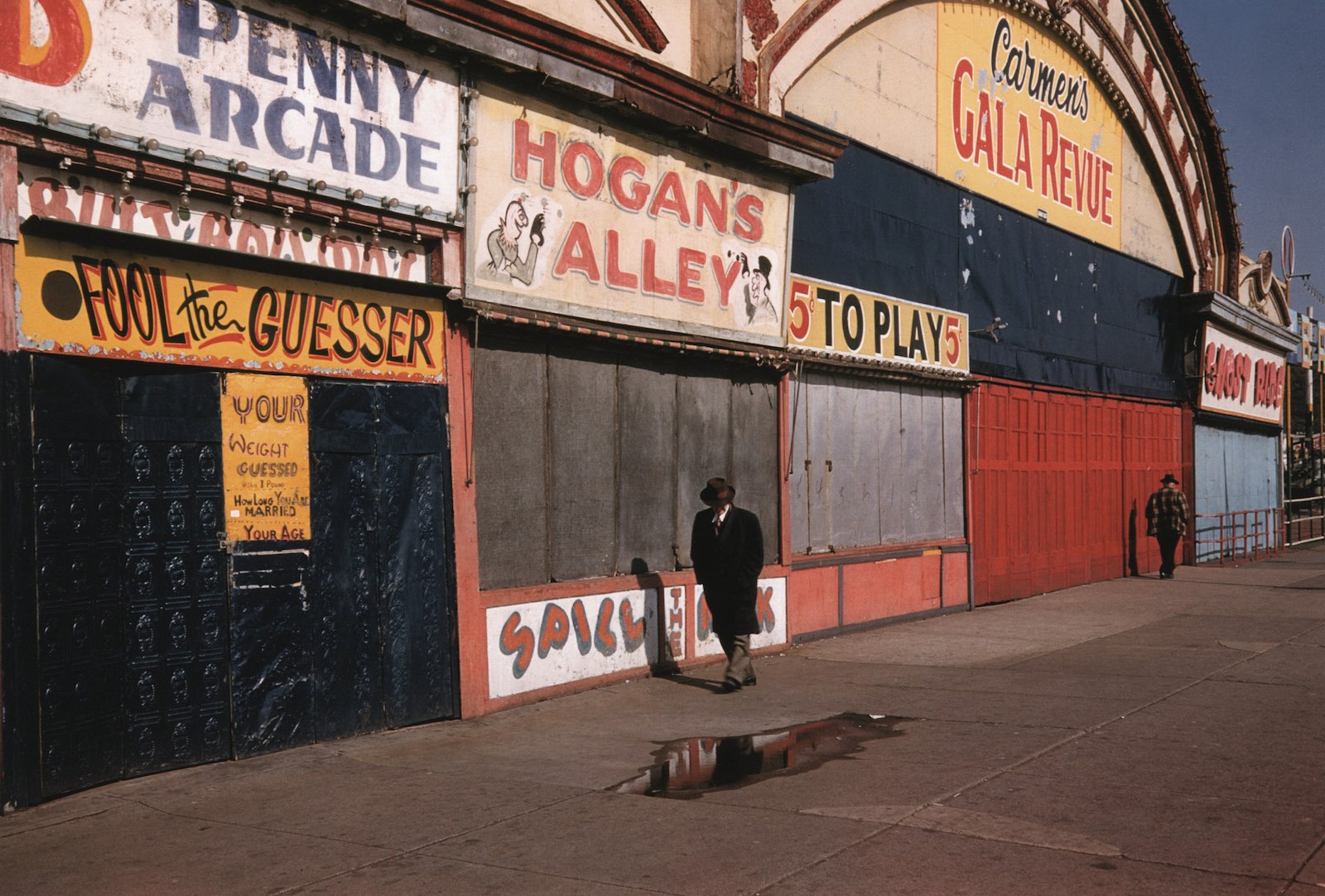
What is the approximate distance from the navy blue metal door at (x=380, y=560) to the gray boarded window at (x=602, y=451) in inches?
22.5

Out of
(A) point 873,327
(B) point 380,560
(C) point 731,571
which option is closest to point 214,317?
(B) point 380,560

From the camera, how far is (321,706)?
8883 mm

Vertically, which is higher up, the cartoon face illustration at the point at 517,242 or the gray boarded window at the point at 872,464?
the cartoon face illustration at the point at 517,242

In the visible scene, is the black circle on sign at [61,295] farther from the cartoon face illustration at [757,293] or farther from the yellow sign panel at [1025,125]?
the yellow sign panel at [1025,125]

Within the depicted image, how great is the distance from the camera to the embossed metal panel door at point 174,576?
775 centimetres

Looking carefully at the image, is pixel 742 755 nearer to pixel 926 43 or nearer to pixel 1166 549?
pixel 926 43

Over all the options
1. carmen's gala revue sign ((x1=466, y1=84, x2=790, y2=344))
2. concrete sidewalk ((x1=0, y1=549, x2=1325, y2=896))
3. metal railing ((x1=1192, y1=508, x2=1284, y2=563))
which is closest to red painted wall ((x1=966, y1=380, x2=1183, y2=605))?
metal railing ((x1=1192, y1=508, x2=1284, y2=563))

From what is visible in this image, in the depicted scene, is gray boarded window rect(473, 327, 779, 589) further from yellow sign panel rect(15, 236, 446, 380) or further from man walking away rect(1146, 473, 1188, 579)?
man walking away rect(1146, 473, 1188, 579)

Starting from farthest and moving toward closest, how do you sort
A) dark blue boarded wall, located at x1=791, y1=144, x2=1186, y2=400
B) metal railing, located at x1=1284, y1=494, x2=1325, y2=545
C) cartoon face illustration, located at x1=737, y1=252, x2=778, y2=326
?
metal railing, located at x1=1284, y1=494, x2=1325, y2=545, dark blue boarded wall, located at x1=791, y1=144, x2=1186, y2=400, cartoon face illustration, located at x1=737, y1=252, x2=778, y2=326

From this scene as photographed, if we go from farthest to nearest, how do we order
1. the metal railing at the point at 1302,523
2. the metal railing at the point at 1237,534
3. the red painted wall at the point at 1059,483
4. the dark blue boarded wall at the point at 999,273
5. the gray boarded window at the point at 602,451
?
the metal railing at the point at 1302,523
the metal railing at the point at 1237,534
the red painted wall at the point at 1059,483
the dark blue boarded wall at the point at 999,273
the gray boarded window at the point at 602,451

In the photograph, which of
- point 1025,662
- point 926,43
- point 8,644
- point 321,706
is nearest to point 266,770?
point 321,706

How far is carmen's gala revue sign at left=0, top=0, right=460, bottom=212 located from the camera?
7238mm

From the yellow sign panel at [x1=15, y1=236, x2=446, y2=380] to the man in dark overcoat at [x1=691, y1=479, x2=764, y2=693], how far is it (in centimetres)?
279

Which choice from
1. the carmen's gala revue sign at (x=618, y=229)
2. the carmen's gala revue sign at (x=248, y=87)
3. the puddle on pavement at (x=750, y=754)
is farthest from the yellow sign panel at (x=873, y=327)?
the puddle on pavement at (x=750, y=754)
